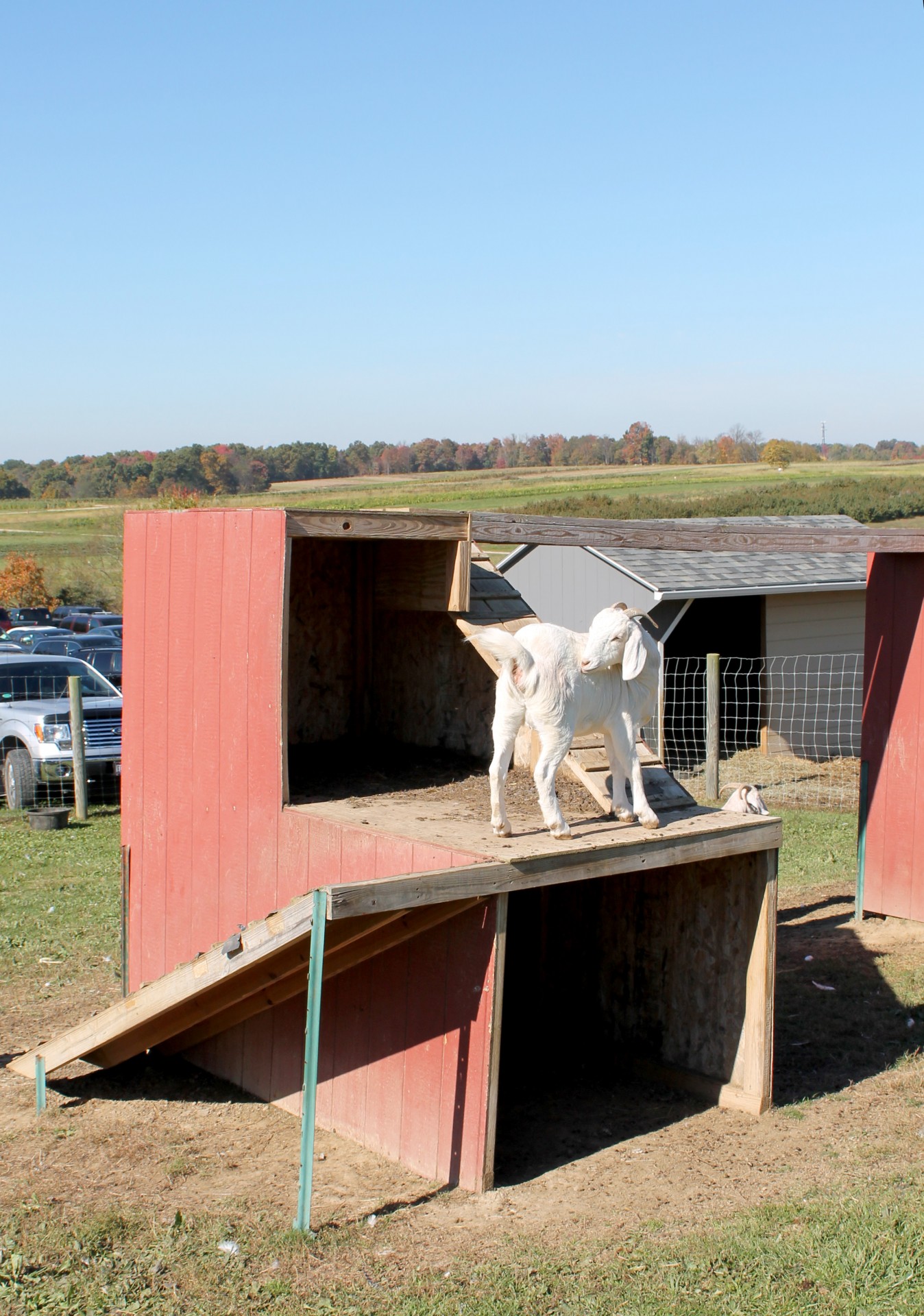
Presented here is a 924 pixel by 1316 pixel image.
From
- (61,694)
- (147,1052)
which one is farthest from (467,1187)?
(61,694)

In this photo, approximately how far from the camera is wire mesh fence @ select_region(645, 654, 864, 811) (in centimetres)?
1644

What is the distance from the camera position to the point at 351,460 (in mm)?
73562

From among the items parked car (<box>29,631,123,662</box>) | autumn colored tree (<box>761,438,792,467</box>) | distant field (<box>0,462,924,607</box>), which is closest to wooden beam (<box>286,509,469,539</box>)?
parked car (<box>29,631,123,662</box>)

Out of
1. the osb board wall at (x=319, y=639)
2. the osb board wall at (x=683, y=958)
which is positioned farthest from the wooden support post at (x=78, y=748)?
the osb board wall at (x=683, y=958)

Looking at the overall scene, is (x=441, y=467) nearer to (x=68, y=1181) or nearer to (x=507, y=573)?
(x=507, y=573)

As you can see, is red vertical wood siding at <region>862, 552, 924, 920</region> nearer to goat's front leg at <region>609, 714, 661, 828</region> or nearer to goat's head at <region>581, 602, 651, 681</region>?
goat's front leg at <region>609, 714, 661, 828</region>

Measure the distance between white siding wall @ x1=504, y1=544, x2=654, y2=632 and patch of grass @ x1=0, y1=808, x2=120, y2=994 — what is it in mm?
7402

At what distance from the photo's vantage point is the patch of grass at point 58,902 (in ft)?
28.6

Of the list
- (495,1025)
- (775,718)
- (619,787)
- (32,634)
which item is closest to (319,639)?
(619,787)

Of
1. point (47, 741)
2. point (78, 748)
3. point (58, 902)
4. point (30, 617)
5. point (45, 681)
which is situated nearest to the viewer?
point (58, 902)

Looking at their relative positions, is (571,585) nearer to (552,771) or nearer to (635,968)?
(635,968)

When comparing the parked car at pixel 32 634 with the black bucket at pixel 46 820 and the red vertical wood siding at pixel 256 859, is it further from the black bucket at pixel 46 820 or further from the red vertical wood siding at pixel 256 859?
the red vertical wood siding at pixel 256 859

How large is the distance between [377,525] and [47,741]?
385 inches

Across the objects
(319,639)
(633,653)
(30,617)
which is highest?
(633,653)
